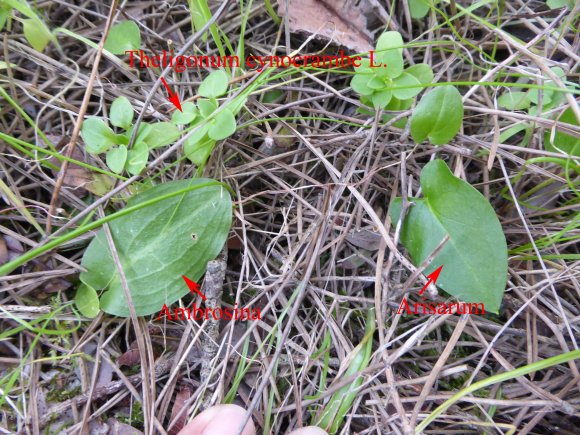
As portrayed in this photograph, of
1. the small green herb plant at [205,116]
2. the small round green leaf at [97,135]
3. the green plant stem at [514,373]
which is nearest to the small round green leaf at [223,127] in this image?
the small green herb plant at [205,116]

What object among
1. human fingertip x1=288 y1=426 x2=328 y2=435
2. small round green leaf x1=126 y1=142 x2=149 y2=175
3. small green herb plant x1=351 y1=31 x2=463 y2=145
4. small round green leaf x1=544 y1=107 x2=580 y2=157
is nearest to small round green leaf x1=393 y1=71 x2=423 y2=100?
small green herb plant x1=351 y1=31 x2=463 y2=145

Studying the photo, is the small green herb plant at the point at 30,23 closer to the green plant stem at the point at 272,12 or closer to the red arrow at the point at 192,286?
the green plant stem at the point at 272,12

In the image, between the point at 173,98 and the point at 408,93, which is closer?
the point at 408,93

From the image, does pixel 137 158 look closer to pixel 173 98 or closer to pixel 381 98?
→ pixel 173 98

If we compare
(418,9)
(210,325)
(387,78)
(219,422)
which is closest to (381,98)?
(387,78)

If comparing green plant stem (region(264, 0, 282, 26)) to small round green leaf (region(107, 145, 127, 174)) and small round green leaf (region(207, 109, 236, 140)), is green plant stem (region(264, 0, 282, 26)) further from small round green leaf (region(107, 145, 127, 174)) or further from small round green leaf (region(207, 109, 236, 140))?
small round green leaf (region(107, 145, 127, 174))

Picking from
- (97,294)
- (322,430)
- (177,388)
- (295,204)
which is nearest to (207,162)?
(295,204)
